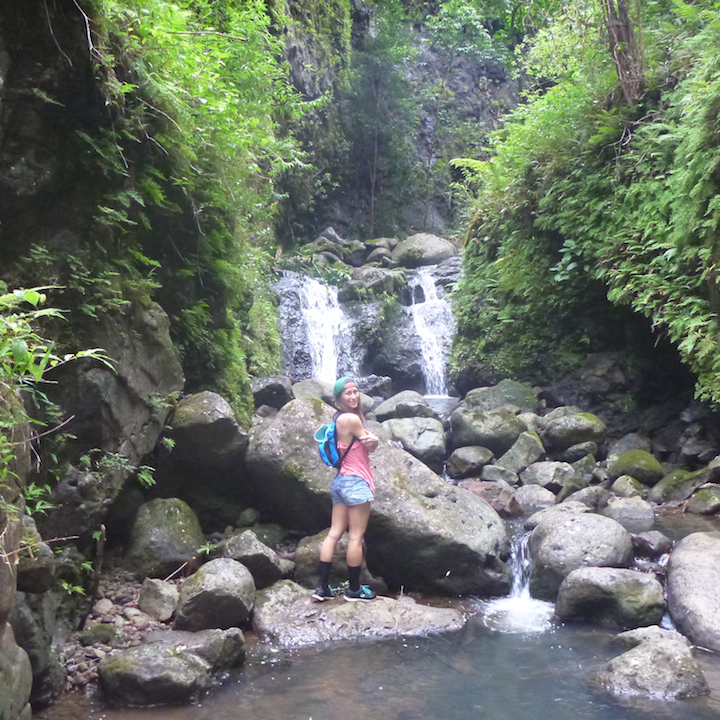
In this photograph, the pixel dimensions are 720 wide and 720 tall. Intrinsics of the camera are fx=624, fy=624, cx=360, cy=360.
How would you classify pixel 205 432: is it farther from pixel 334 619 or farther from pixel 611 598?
pixel 611 598

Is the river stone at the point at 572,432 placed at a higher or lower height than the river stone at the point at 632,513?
higher

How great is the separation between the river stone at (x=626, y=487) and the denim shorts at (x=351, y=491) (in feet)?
15.9

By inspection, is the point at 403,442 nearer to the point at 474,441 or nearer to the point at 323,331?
the point at 474,441

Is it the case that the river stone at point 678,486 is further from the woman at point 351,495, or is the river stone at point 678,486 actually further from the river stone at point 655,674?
the woman at point 351,495

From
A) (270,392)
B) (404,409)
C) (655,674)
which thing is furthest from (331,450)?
(404,409)

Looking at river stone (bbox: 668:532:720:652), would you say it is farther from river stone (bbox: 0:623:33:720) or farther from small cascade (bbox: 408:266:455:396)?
small cascade (bbox: 408:266:455:396)

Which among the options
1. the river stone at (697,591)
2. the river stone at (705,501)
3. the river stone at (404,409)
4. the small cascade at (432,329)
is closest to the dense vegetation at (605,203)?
the river stone at (705,501)

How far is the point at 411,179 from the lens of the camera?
85.7ft

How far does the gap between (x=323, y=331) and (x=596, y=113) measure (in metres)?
8.14

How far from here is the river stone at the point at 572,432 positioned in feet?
33.5

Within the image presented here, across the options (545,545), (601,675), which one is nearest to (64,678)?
(601,675)

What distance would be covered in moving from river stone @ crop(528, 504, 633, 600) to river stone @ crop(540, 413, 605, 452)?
384 centimetres

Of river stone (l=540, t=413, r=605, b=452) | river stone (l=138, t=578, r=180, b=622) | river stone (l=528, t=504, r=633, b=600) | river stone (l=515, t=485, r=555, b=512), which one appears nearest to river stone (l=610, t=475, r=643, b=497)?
river stone (l=515, t=485, r=555, b=512)

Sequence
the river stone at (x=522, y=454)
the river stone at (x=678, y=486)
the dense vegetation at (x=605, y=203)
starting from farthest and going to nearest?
the river stone at (x=522, y=454)
the river stone at (x=678, y=486)
the dense vegetation at (x=605, y=203)
